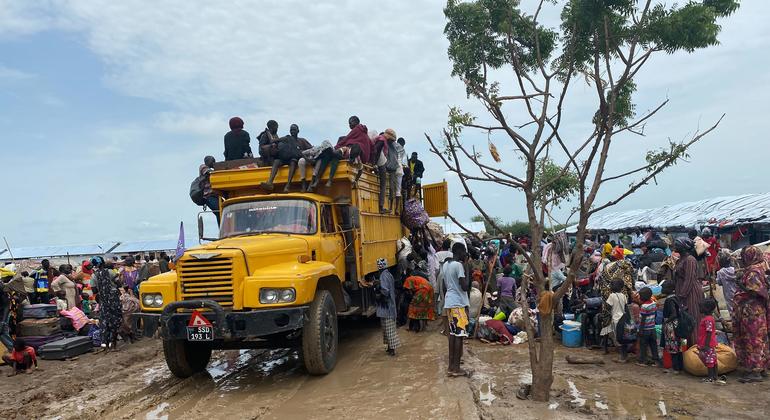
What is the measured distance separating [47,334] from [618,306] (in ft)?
32.5

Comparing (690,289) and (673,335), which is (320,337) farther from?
(690,289)

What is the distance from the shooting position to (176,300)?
6.59 meters

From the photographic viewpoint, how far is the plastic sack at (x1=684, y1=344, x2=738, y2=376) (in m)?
6.66

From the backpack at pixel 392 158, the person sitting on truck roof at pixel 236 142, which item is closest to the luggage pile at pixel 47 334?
the person sitting on truck roof at pixel 236 142

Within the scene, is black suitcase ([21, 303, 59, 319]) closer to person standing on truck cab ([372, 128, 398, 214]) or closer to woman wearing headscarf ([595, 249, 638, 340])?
person standing on truck cab ([372, 128, 398, 214])

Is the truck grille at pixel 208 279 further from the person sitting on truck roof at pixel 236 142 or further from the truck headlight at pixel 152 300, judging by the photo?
the person sitting on truck roof at pixel 236 142

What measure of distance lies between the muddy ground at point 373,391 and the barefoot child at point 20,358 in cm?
27

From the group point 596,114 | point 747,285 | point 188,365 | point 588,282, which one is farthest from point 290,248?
point 588,282

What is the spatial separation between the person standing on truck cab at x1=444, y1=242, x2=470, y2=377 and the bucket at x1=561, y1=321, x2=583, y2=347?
9.22 ft

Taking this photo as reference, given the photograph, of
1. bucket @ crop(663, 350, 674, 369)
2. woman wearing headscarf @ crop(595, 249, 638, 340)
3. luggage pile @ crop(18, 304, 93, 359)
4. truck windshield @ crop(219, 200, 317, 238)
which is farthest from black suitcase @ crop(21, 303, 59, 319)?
bucket @ crop(663, 350, 674, 369)

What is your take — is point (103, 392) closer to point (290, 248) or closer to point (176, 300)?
point (176, 300)

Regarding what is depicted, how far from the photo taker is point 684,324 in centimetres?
689

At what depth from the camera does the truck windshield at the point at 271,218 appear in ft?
25.1

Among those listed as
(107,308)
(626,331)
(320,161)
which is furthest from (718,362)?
(107,308)
